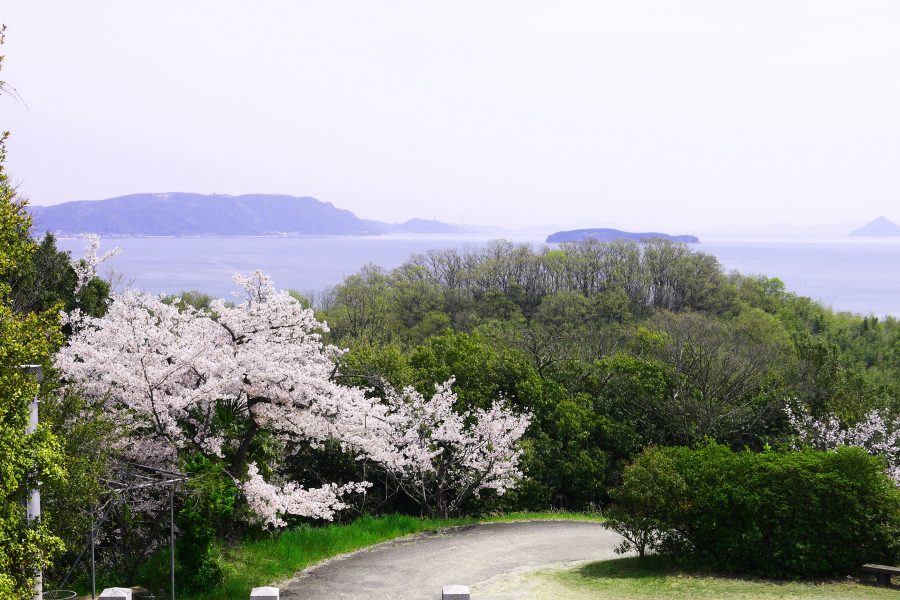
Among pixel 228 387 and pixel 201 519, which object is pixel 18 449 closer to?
pixel 201 519

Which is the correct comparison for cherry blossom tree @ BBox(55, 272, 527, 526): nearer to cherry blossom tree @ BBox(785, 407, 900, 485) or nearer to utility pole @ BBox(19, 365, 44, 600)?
utility pole @ BBox(19, 365, 44, 600)

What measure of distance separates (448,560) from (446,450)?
16.8 feet

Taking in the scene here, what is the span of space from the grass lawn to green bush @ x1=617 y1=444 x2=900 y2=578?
1.66ft

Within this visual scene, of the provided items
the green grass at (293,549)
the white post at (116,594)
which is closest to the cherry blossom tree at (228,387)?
the green grass at (293,549)

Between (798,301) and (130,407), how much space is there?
64.5 meters

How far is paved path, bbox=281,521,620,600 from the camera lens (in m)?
13.7

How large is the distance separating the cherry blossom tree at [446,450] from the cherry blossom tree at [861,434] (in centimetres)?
952

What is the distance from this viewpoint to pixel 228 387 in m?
14.8

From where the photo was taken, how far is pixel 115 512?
14742 millimetres

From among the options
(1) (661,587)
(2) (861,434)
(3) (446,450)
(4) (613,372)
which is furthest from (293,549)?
(2) (861,434)

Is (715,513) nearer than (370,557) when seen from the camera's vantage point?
Yes

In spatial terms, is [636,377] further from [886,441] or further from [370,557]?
[370,557]

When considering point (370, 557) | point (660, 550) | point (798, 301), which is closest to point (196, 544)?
point (370, 557)

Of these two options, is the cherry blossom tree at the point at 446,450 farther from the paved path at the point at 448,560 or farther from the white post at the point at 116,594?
the white post at the point at 116,594
